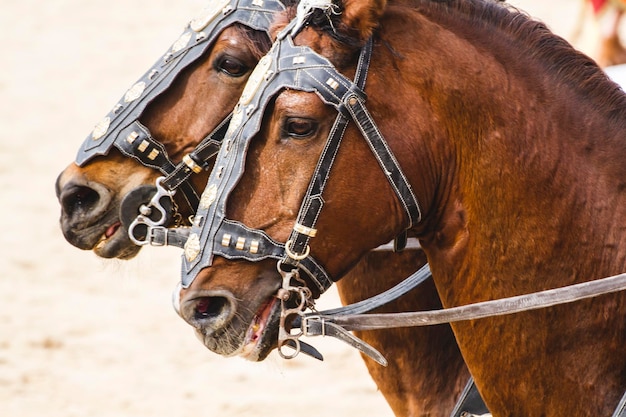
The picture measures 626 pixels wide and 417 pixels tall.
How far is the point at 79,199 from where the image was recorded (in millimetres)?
4004

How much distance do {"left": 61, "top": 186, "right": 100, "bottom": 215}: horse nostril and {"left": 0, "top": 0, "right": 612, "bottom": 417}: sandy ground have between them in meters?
0.42

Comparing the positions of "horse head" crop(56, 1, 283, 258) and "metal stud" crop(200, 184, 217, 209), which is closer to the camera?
"metal stud" crop(200, 184, 217, 209)

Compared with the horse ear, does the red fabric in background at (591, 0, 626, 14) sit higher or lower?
higher

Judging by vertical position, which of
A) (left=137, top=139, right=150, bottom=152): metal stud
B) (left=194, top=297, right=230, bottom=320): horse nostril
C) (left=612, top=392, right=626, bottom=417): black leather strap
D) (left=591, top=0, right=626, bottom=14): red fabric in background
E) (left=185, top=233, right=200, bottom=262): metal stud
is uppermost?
(left=591, top=0, right=626, bottom=14): red fabric in background

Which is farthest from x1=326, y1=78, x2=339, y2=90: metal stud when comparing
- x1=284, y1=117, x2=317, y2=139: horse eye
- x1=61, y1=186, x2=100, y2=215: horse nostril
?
x1=61, y1=186, x2=100, y2=215: horse nostril

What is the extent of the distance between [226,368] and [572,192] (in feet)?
14.9

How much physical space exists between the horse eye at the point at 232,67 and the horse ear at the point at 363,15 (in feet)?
3.29

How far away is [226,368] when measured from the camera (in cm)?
709

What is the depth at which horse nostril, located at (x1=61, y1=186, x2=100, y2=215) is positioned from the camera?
3.96m

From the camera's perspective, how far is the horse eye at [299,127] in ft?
9.40

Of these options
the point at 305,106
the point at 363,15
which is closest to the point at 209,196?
the point at 305,106

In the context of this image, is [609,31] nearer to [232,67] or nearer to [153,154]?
[232,67]

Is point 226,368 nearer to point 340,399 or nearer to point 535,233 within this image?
point 340,399

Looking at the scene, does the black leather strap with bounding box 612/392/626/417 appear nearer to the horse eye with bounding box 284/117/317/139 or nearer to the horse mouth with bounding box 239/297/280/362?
the horse mouth with bounding box 239/297/280/362
